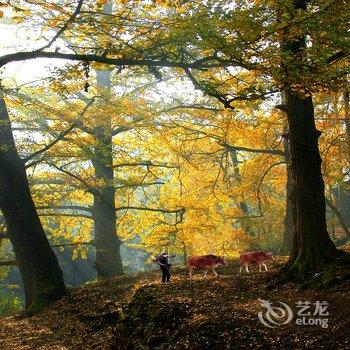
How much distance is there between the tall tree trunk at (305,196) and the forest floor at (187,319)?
0.72 meters

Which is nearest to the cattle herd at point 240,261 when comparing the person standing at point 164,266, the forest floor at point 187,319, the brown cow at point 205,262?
the brown cow at point 205,262

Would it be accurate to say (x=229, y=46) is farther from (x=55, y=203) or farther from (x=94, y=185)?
(x=55, y=203)

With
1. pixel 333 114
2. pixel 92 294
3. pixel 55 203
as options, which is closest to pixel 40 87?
pixel 92 294

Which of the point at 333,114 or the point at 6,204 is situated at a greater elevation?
the point at 333,114

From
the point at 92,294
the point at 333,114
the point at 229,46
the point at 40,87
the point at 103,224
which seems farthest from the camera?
the point at 103,224

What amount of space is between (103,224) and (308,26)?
A: 12375 millimetres

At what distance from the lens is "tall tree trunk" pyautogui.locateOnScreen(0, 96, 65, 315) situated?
11.6 meters

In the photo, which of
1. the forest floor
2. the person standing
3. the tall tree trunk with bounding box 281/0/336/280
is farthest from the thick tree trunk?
the tall tree trunk with bounding box 281/0/336/280

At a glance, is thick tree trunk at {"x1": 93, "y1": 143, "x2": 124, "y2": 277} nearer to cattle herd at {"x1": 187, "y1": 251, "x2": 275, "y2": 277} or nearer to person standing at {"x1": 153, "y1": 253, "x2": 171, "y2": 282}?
person standing at {"x1": 153, "y1": 253, "x2": 171, "y2": 282}

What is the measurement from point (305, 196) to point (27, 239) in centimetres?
797

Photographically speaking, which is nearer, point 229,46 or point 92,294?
point 229,46

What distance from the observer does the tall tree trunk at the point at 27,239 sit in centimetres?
1156

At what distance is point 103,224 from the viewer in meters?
16.4

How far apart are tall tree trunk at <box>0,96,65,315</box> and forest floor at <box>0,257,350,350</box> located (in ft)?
2.26
